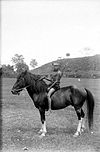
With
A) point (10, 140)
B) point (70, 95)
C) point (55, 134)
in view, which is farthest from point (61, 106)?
point (10, 140)

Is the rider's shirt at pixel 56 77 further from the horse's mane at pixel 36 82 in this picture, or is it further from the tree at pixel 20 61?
the tree at pixel 20 61

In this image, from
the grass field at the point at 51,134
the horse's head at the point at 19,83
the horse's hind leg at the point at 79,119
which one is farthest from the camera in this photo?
the horse's hind leg at the point at 79,119

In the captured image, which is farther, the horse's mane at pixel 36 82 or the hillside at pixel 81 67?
the horse's mane at pixel 36 82

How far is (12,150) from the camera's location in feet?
11.2

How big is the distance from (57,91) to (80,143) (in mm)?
1153

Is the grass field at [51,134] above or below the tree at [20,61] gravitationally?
below

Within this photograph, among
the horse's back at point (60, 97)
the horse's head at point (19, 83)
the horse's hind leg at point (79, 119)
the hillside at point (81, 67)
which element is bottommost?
the horse's hind leg at point (79, 119)

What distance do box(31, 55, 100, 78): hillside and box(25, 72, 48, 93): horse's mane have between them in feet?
1.33

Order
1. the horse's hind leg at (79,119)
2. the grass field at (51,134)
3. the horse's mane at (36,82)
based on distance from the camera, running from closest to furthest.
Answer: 1. the grass field at (51,134)
2. the horse's mane at (36,82)
3. the horse's hind leg at (79,119)

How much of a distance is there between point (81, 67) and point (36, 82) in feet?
3.59

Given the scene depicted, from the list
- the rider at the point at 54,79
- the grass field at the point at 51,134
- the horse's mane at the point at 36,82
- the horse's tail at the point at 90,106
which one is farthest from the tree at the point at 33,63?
the horse's tail at the point at 90,106

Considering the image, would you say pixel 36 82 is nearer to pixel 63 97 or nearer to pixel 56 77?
pixel 56 77

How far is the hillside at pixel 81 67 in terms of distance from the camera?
3617 millimetres

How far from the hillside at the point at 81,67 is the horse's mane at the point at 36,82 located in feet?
1.33
